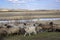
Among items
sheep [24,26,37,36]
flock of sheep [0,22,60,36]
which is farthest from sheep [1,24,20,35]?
sheep [24,26,37,36]

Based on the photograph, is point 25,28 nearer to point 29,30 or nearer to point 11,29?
point 29,30

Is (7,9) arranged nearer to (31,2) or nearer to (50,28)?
(31,2)

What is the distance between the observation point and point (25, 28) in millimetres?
2375

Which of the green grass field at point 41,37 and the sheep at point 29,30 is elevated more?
the sheep at point 29,30

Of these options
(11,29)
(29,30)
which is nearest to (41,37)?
(29,30)

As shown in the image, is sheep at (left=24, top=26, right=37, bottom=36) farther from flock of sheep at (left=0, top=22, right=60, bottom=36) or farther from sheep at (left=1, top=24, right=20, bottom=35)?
sheep at (left=1, top=24, right=20, bottom=35)

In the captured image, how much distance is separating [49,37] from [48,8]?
0.48 m

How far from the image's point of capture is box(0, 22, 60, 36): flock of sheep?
2.36 m

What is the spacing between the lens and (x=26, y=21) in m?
2.49

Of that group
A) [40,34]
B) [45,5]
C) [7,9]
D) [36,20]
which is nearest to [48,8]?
[45,5]

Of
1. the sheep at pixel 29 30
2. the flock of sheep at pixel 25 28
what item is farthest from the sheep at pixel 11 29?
the sheep at pixel 29 30

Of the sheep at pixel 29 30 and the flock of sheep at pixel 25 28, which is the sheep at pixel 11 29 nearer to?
the flock of sheep at pixel 25 28

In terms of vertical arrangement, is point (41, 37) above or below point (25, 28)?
below

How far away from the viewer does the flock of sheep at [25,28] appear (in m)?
2.36
